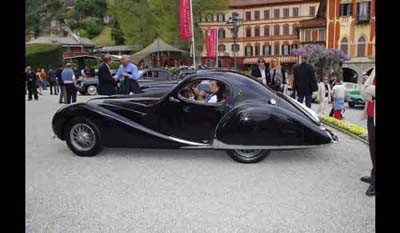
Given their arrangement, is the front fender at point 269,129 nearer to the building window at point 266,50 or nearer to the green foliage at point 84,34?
the building window at point 266,50

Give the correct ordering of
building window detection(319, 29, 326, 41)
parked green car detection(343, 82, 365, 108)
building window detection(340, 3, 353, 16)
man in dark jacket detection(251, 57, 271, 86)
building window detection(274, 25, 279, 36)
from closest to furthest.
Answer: man in dark jacket detection(251, 57, 271, 86) → parked green car detection(343, 82, 365, 108) → building window detection(340, 3, 353, 16) → building window detection(319, 29, 326, 41) → building window detection(274, 25, 279, 36)

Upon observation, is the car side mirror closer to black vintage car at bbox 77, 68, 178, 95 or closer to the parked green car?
black vintage car at bbox 77, 68, 178, 95

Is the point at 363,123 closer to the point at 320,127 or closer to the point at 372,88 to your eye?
the point at 320,127

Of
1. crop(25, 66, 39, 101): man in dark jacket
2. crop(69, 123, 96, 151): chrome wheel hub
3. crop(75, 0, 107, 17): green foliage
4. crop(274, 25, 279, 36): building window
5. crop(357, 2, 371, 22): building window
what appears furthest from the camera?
crop(75, 0, 107, 17): green foliage

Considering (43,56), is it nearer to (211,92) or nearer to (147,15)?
(147,15)

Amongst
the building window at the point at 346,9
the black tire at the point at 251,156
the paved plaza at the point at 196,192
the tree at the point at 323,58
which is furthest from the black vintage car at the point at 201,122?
the building window at the point at 346,9

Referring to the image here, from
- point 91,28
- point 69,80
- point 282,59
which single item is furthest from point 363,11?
point 91,28

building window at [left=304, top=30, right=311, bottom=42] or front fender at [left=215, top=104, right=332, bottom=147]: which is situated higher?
building window at [left=304, top=30, right=311, bottom=42]

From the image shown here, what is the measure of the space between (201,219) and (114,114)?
3.08m

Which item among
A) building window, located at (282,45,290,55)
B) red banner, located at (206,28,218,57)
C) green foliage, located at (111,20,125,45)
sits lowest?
red banner, located at (206,28,218,57)

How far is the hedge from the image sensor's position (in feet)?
134

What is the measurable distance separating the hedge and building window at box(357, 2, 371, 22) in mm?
33990

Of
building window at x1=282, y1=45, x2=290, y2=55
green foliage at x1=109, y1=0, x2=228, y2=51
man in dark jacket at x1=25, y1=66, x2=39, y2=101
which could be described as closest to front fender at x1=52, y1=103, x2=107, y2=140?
man in dark jacket at x1=25, y1=66, x2=39, y2=101
